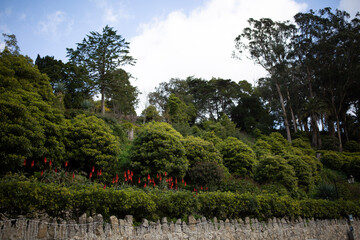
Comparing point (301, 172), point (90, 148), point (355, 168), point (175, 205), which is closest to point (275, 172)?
point (301, 172)

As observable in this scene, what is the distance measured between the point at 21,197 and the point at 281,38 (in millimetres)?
34720

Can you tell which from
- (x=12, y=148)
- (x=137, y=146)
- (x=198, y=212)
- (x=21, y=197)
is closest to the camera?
(x=21, y=197)

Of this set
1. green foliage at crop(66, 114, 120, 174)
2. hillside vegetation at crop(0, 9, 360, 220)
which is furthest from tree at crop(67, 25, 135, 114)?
green foliage at crop(66, 114, 120, 174)

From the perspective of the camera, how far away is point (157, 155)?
12.2m

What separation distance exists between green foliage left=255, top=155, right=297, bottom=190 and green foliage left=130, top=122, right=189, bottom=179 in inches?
236

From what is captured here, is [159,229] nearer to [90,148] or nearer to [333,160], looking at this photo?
[90,148]

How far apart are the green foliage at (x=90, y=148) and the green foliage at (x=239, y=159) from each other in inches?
326

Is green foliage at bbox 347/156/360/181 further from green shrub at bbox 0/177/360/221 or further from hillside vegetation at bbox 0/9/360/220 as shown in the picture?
green shrub at bbox 0/177/360/221

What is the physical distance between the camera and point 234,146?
17562mm

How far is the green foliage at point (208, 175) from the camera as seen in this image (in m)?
12.9

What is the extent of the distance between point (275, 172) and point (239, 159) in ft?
7.85

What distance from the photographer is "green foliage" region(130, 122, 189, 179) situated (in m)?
12.0

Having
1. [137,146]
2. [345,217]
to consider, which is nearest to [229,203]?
[137,146]

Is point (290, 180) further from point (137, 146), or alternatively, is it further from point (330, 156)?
point (330, 156)
